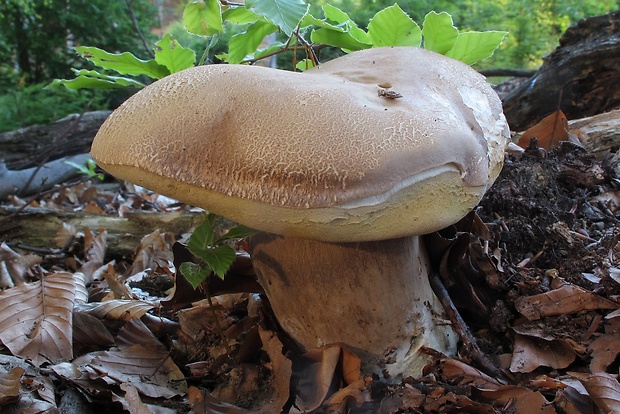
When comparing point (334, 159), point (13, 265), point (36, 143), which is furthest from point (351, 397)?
point (36, 143)

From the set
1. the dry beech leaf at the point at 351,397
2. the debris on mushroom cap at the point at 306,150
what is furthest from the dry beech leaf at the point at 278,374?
the debris on mushroom cap at the point at 306,150

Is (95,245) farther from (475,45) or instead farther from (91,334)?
(475,45)

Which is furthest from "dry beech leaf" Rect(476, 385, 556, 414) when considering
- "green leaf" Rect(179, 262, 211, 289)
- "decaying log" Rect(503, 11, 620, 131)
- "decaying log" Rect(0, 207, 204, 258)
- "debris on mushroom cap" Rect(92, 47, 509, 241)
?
"decaying log" Rect(503, 11, 620, 131)

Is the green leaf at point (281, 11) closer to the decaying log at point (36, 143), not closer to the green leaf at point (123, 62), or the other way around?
the green leaf at point (123, 62)

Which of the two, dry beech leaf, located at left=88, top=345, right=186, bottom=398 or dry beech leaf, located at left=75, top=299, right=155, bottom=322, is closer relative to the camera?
dry beech leaf, located at left=88, top=345, right=186, bottom=398

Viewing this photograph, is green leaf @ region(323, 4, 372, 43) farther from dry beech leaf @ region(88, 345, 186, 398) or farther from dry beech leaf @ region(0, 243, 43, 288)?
dry beech leaf @ region(0, 243, 43, 288)

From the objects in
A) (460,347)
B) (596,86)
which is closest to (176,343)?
(460,347)
